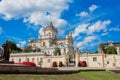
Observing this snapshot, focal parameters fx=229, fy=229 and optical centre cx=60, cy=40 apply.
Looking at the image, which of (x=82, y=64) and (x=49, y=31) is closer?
(x=82, y=64)

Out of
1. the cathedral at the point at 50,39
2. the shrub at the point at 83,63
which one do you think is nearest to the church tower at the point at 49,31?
the cathedral at the point at 50,39

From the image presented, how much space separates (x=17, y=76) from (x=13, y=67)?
2.19 m

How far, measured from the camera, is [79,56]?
197 feet

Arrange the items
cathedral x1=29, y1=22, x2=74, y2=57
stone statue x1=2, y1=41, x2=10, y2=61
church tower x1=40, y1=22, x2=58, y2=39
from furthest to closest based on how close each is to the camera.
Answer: church tower x1=40, y1=22, x2=58, y2=39
cathedral x1=29, y1=22, x2=74, y2=57
stone statue x1=2, y1=41, x2=10, y2=61

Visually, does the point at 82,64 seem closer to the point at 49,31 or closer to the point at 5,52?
the point at 5,52

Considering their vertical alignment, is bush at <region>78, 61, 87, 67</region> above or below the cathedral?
below

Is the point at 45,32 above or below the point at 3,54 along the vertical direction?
above

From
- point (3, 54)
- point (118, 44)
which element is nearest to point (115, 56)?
point (3, 54)

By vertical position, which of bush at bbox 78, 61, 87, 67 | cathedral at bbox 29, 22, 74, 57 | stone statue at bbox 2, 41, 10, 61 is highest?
cathedral at bbox 29, 22, 74, 57

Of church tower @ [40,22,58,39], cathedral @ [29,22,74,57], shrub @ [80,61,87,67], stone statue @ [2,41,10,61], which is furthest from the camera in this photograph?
church tower @ [40,22,58,39]

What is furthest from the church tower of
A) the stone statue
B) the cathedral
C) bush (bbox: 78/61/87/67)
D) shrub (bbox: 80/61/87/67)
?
the stone statue

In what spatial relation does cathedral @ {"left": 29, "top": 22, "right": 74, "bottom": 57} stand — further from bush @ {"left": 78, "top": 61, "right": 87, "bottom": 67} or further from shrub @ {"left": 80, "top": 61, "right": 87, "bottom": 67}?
shrub @ {"left": 80, "top": 61, "right": 87, "bottom": 67}

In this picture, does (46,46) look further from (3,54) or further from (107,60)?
(3,54)

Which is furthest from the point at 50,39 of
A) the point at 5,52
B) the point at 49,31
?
the point at 5,52
